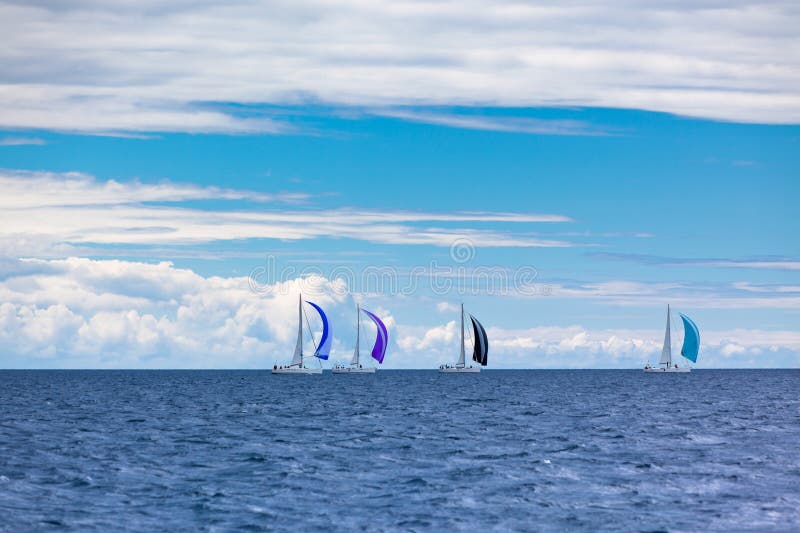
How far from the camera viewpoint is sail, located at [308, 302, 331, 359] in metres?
164

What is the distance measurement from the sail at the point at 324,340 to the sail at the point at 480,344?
27.1m

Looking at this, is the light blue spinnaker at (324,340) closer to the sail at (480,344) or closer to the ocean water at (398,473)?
the sail at (480,344)

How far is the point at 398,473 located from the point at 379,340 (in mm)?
140707

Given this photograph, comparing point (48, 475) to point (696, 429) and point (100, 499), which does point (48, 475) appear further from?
point (696, 429)

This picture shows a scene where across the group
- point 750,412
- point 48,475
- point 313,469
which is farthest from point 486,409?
point 48,475

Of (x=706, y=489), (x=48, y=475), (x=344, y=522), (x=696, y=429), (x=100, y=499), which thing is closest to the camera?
(x=344, y=522)

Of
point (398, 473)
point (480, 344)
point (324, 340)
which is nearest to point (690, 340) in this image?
point (480, 344)

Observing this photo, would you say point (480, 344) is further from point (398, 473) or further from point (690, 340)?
point (398, 473)

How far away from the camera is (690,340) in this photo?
18950 centimetres

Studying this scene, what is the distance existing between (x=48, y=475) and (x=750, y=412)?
5914cm

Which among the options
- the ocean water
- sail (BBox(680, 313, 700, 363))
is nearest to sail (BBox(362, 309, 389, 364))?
sail (BBox(680, 313, 700, 363))

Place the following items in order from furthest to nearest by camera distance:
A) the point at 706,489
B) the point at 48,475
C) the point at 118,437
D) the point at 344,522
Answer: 1. the point at 118,437
2. the point at 48,475
3. the point at 706,489
4. the point at 344,522

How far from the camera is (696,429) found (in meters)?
61.1

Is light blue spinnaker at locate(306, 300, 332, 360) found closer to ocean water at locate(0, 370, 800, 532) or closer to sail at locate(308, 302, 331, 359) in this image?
sail at locate(308, 302, 331, 359)
